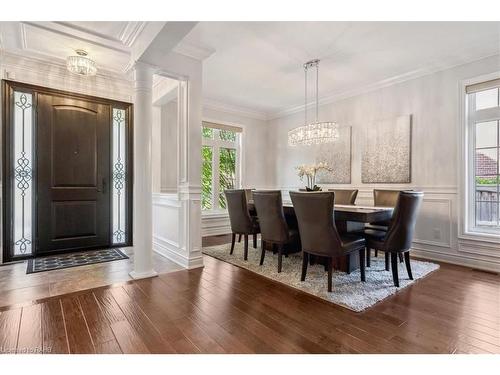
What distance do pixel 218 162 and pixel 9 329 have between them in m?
4.16

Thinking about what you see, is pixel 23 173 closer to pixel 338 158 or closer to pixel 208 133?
pixel 208 133

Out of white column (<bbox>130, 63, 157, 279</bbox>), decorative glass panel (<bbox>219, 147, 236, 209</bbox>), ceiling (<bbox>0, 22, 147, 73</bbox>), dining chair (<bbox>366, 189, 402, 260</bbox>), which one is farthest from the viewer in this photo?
decorative glass panel (<bbox>219, 147, 236, 209</bbox>)

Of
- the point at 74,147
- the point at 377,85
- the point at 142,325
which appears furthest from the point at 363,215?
the point at 74,147

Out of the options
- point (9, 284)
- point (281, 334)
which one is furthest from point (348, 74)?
point (9, 284)

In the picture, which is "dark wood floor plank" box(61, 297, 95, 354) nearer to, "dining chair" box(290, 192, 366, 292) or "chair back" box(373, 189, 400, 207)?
"dining chair" box(290, 192, 366, 292)

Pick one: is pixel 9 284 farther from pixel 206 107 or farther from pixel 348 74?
pixel 348 74

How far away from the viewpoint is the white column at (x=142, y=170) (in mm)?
2867

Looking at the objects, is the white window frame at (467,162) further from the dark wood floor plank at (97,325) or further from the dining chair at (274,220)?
the dark wood floor plank at (97,325)

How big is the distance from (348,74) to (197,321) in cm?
379

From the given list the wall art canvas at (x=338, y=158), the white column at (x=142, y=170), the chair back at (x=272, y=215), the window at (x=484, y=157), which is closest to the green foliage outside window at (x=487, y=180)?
the window at (x=484, y=157)

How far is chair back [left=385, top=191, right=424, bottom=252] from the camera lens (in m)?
2.48

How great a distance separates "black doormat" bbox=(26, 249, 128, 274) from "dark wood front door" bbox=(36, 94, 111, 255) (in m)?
0.19

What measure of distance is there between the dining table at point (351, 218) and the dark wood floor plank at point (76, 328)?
6.78 feet

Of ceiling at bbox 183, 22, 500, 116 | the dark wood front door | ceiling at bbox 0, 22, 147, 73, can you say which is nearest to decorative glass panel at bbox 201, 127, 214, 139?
ceiling at bbox 183, 22, 500, 116
